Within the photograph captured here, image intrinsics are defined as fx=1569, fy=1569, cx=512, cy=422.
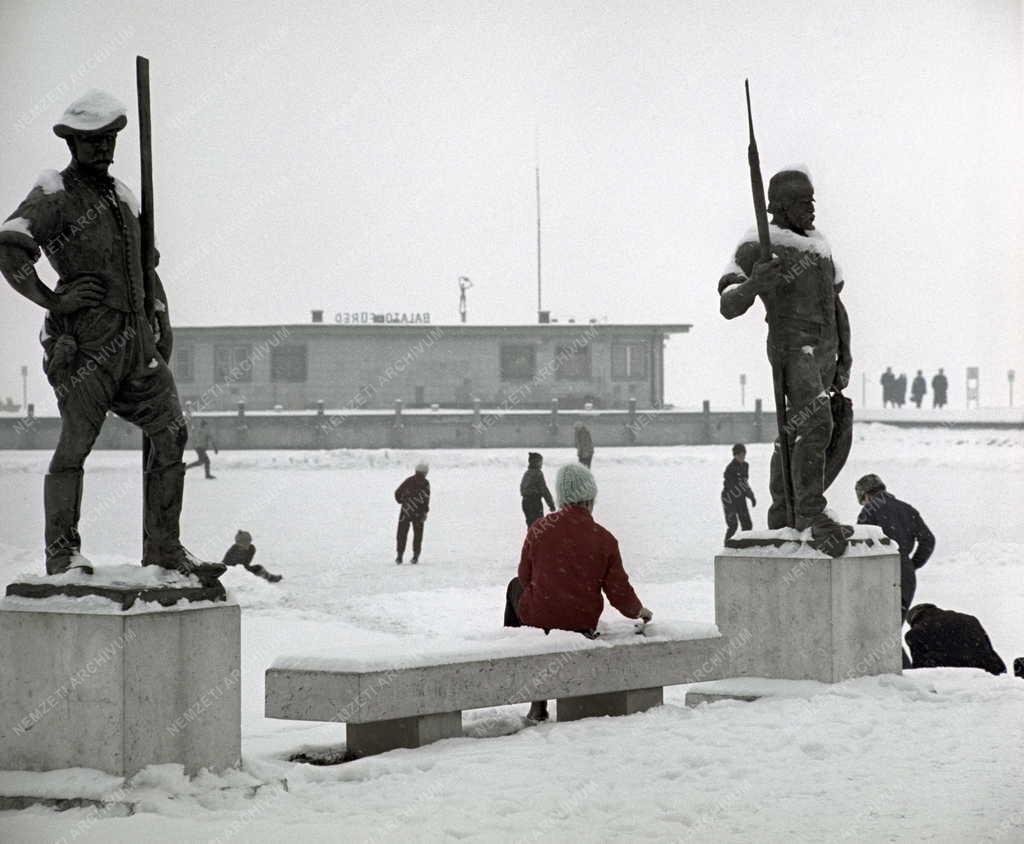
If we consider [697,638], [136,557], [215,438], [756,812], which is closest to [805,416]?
[697,638]

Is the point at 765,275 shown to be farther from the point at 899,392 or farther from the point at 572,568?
the point at 899,392

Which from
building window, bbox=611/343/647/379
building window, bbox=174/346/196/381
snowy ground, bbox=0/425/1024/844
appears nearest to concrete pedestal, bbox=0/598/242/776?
snowy ground, bbox=0/425/1024/844

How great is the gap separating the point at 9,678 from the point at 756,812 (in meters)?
3.09

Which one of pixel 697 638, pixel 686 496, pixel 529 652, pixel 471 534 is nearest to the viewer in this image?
pixel 529 652

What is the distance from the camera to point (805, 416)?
32.3ft

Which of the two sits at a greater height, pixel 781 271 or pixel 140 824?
pixel 781 271

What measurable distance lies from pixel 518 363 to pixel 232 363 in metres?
10.7

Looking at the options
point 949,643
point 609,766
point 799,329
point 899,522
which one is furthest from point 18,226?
point 899,522

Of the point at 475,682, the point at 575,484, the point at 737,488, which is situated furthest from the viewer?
the point at 737,488

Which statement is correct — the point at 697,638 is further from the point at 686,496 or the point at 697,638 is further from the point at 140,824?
the point at 686,496

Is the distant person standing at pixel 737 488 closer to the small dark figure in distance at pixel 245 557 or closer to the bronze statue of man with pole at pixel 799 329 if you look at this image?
the small dark figure in distance at pixel 245 557

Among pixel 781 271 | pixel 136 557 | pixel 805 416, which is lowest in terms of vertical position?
pixel 136 557

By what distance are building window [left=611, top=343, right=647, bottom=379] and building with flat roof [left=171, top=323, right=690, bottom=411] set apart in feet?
0.12

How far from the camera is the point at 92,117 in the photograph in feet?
22.4
